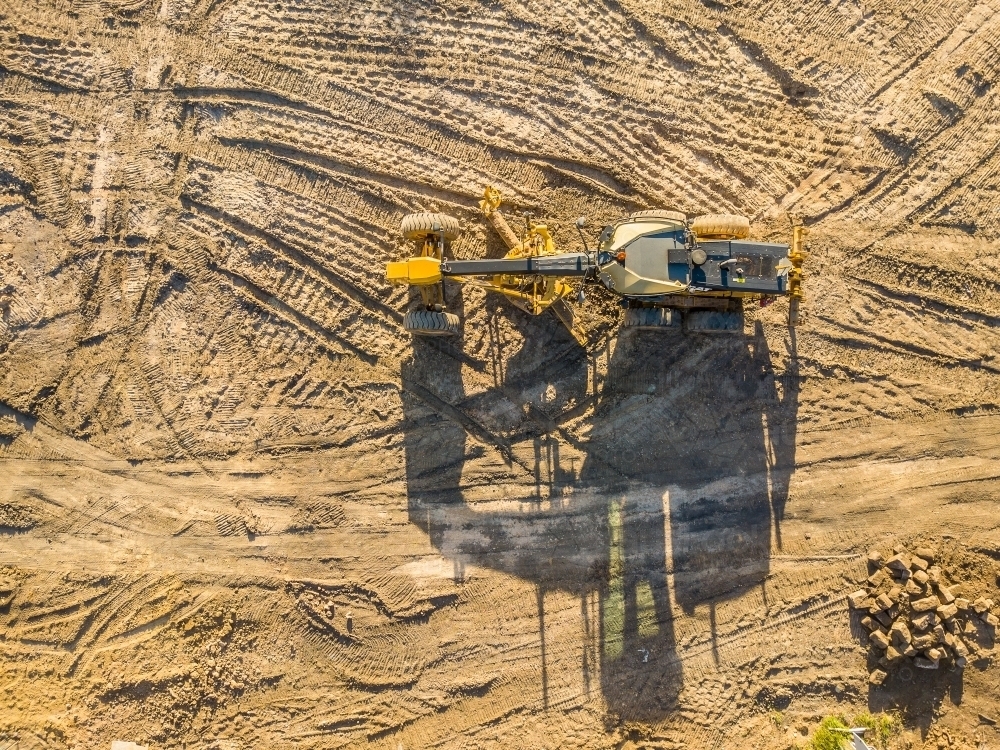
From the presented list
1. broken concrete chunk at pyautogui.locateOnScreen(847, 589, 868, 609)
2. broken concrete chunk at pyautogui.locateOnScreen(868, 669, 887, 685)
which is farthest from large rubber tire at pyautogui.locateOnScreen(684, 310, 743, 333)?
broken concrete chunk at pyautogui.locateOnScreen(868, 669, 887, 685)

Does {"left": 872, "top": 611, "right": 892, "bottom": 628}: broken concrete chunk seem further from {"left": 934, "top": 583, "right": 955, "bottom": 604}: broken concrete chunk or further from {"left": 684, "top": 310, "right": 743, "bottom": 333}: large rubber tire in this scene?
{"left": 684, "top": 310, "right": 743, "bottom": 333}: large rubber tire

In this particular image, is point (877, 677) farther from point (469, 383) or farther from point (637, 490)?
point (469, 383)

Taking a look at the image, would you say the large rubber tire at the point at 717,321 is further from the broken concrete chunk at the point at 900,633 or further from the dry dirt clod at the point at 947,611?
the dry dirt clod at the point at 947,611

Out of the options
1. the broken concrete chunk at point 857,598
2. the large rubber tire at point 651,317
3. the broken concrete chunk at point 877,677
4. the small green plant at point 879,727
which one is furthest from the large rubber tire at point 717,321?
the small green plant at point 879,727

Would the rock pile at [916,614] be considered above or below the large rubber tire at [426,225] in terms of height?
below

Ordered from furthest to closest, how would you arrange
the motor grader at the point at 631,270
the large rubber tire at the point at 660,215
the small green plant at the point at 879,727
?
the small green plant at the point at 879,727
the large rubber tire at the point at 660,215
the motor grader at the point at 631,270

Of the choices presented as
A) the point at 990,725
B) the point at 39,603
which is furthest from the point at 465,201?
the point at 990,725

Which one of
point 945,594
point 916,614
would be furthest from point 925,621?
point 945,594

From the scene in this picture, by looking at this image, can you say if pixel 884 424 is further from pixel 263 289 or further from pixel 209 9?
pixel 209 9
